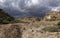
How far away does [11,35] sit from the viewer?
21891 mm

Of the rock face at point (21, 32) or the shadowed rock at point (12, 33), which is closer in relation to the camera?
the rock face at point (21, 32)

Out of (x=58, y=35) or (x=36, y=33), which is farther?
(x=36, y=33)

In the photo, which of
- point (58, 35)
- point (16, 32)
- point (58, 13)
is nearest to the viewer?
point (58, 35)

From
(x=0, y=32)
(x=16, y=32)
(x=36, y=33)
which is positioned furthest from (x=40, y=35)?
(x=0, y=32)

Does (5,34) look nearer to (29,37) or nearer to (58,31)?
(29,37)

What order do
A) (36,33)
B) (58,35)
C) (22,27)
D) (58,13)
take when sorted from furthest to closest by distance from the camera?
(58,13)
(22,27)
(36,33)
(58,35)

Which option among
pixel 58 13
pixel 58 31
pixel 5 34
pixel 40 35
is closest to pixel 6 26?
pixel 5 34

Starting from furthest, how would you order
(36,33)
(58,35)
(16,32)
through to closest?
(16,32) < (36,33) < (58,35)

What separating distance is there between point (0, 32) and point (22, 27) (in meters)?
3.23

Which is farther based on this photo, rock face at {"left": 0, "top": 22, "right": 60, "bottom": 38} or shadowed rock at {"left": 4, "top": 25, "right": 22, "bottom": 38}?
shadowed rock at {"left": 4, "top": 25, "right": 22, "bottom": 38}

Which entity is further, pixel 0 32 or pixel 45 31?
pixel 0 32

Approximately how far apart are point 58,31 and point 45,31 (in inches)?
56.3

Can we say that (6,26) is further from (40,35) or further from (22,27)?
(40,35)

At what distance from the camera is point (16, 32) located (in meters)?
22.1
